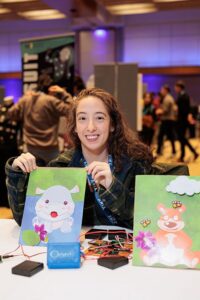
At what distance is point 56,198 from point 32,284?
0.34 meters

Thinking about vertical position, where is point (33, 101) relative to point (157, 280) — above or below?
above

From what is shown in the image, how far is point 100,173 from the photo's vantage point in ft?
4.37

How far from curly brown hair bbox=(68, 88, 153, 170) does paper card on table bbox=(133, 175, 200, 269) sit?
0.37 metres

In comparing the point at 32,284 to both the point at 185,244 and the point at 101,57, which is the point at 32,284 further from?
the point at 101,57

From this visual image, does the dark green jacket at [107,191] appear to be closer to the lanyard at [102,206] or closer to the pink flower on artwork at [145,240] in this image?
the lanyard at [102,206]

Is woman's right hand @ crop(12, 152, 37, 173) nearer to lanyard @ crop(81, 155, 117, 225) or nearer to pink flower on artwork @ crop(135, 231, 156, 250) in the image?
lanyard @ crop(81, 155, 117, 225)

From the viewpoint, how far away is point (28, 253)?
120 cm

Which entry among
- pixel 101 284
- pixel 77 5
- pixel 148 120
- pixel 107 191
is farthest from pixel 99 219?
pixel 77 5

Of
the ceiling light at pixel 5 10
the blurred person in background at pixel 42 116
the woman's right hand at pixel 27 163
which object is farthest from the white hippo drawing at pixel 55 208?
the ceiling light at pixel 5 10

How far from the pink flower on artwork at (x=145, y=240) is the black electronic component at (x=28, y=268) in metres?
0.28

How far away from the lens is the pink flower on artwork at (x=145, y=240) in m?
1.09

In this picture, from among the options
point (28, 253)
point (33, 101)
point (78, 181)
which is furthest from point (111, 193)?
point (33, 101)

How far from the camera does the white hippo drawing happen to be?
1224 mm

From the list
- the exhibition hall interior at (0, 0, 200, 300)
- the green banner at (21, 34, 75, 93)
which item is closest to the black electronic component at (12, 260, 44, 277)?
the exhibition hall interior at (0, 0, 200, 300)
